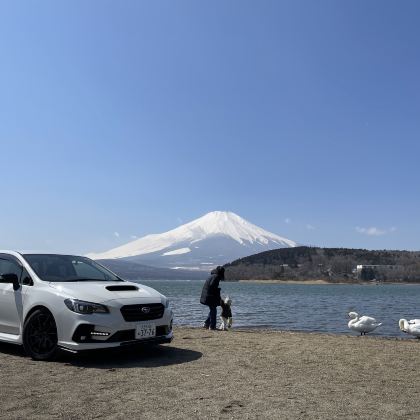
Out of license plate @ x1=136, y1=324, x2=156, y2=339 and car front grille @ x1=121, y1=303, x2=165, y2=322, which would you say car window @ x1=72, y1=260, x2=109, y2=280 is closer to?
car front grille @ x1=121, y1=303, x2=165, y2=322

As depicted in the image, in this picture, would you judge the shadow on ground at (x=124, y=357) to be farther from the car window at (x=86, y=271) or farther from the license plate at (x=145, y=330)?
the car window at (x=86, y=271)

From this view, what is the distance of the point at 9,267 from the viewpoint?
29.0 ft

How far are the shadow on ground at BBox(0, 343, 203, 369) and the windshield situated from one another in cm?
127

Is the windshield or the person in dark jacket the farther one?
the person in dark jacket

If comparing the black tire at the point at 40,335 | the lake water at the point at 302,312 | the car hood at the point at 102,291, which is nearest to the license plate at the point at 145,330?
the car hood at the point at 102,291

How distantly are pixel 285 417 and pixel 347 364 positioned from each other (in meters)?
3.27

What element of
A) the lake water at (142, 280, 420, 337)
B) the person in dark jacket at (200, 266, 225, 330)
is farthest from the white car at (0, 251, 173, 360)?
the lake water at (142, 280, 420, 337)

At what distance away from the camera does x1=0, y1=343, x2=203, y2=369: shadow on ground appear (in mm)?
7582

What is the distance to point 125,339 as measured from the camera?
24.9ft

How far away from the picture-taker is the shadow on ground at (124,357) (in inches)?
299

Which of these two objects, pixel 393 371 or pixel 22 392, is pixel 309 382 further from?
pixel 22 392

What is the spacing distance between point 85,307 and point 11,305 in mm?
1667

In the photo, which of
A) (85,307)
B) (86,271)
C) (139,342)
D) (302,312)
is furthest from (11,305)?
(302,312)

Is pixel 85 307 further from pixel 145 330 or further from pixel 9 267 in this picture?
pixel 9 267
